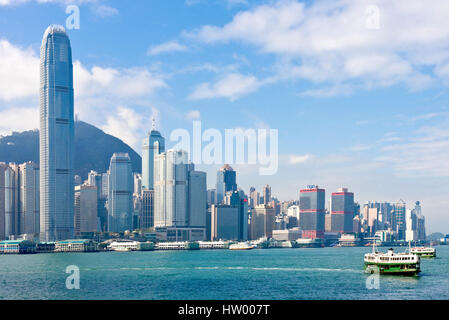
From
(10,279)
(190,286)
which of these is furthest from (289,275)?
(10,279)

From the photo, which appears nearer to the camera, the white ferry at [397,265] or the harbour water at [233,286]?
the harbour water at [233,286]

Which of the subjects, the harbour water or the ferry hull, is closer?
the harbour water

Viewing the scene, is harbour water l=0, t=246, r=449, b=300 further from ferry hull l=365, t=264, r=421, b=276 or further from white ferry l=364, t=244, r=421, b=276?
white ferry l=364, t=244, r=421, b=276

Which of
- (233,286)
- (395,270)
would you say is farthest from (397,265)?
(233,286)

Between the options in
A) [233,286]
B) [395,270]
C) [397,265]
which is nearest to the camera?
[233,286]

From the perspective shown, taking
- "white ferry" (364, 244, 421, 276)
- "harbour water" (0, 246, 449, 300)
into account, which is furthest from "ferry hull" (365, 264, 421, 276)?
"harbour water" (0, 246, 449, 300)

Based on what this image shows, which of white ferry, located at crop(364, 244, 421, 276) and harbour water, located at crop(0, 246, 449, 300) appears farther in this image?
white ferry, located at crop(364, 244, 421, 276)

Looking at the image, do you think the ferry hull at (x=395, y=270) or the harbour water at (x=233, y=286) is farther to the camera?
the ferry hull at (x=395, y=270)

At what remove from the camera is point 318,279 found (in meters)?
76.8

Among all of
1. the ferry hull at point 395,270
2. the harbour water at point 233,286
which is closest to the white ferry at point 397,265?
the ferry hull at point 395,270

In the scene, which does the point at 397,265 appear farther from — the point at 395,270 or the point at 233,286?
the point at 233,286

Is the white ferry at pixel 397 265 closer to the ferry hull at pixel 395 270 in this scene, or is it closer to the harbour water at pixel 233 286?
the ferry hull at pixel 395 270
